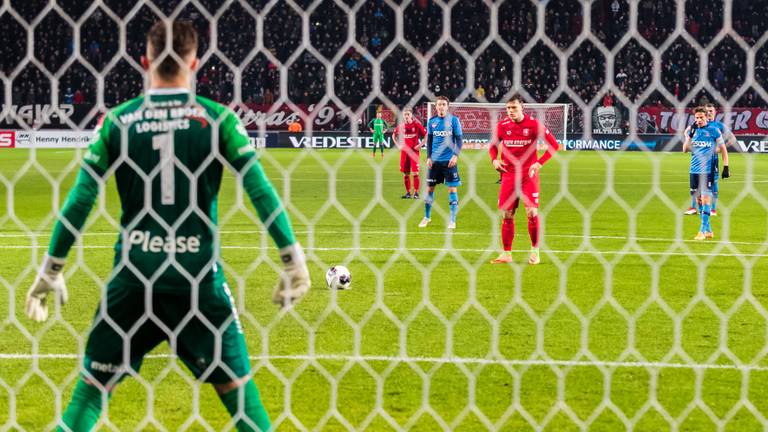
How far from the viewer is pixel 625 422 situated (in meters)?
4.75

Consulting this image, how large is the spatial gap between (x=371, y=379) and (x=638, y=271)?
16.3 ft

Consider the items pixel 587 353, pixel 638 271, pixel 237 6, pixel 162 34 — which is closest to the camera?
pixel 162 34

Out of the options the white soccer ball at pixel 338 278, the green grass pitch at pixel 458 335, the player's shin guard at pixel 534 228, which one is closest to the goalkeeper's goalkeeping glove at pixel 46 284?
the green grass pitch at pixel 458 335

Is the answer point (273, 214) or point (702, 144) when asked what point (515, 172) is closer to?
point (702, 144)

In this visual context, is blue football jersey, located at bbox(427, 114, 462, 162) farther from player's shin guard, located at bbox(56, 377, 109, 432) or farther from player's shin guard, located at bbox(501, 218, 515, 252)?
player's shin guard, located at bbox(56, 377, 109, 432)

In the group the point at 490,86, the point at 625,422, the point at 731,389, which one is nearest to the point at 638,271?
the point at 731,389

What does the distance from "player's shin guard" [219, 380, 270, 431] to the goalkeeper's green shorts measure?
0.21ft

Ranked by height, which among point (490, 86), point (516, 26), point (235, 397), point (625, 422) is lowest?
point (625, 422)

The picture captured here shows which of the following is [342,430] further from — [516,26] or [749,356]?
[516,26]

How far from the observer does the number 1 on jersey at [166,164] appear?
3.41 metres

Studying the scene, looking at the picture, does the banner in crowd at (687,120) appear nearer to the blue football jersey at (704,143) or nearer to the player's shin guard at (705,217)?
the blue football jersey at (704,143)

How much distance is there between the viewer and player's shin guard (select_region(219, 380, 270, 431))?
3.66 meters

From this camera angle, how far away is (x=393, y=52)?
32625 mm

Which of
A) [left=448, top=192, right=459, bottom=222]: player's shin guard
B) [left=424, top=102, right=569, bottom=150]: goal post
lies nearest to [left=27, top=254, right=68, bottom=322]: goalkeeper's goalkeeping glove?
[left=448, top=192, right=459, bottom=222]: player's shin guard
